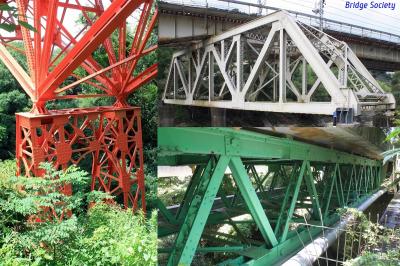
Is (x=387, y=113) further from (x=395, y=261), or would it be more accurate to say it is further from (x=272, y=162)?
(x=395, y=261)

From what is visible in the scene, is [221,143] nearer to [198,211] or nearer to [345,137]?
[198,211]

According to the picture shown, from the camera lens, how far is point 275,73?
1.31 meters

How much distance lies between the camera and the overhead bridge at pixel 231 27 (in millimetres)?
1299

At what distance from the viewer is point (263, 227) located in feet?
5.53

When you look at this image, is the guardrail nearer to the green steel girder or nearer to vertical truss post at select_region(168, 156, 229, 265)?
the green steel girder

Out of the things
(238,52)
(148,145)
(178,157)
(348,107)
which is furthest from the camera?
(148,145)

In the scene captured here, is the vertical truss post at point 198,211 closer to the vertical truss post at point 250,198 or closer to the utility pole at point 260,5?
the vertical truss post at point 250,198

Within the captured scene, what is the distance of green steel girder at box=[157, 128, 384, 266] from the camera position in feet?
4.93

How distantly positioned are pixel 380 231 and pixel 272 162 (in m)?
0.60

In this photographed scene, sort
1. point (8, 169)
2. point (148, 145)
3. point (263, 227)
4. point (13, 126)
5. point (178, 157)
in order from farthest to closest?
point (13, 126), point (8, 169), point (148, 145), point (263, 227), point (178, 157)

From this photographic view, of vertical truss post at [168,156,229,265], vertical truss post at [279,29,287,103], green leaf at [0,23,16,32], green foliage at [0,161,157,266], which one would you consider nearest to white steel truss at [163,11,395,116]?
vertical truss post at [279,29,287,103]

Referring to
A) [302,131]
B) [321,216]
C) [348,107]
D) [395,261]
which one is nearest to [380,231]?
[395,261]

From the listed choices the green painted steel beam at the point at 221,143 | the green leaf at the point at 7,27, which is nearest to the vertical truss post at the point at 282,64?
the green painted steel beam at the point at 221,143

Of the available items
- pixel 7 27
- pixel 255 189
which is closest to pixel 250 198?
pixel 255 189
